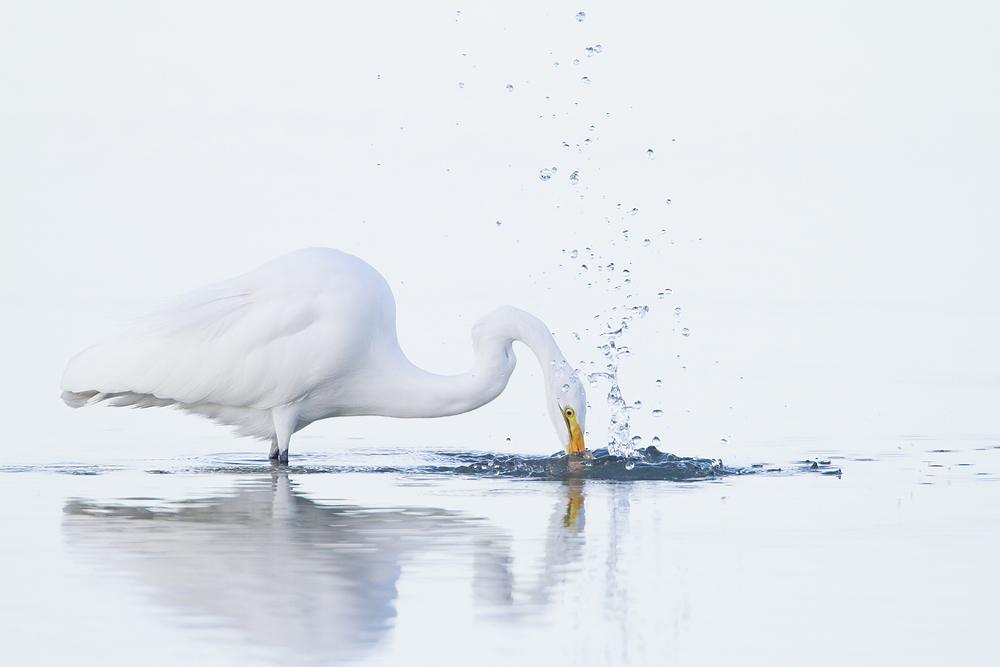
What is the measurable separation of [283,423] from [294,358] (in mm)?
556

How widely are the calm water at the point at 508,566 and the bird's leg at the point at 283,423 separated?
833 millimetres

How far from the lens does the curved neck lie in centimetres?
1032

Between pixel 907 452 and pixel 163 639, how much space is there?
705cm

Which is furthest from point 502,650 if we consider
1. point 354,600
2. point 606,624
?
point 354,600

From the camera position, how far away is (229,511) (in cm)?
776

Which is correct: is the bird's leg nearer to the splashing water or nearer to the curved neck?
the curved neck

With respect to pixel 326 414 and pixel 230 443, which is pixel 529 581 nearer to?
pixel 326 414

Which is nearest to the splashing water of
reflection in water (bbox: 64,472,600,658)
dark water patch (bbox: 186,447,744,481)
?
dark water patch (bbox: 186,447,744,481)

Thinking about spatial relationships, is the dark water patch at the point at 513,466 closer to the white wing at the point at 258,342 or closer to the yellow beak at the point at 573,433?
the yellow beak at the point at 573,433

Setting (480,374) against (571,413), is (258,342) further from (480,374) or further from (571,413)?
(571,413)

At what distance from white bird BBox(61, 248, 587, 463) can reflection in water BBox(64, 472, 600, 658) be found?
6.24ft

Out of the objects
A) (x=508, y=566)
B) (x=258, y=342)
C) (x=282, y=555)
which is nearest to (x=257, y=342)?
(x=258, y=342)

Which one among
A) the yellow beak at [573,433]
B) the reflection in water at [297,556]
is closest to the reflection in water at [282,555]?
the reflection in water at [297,556]

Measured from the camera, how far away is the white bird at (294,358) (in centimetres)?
1030
